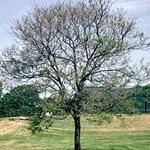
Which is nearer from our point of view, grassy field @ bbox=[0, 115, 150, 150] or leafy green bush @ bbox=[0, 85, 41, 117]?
leafy green bush @ bbox=[0, 85, 41, 117]

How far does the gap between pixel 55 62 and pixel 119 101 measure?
378 cm

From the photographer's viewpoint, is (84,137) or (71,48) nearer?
(71,48)

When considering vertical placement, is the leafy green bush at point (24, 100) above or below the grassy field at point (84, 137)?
above

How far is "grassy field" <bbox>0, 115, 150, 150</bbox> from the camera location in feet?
105

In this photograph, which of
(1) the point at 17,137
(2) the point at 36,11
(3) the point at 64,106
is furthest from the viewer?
(1) the point at 17,137

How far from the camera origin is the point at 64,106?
23438 millimetres

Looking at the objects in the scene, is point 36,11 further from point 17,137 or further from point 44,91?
point 17,137

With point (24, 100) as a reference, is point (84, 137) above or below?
below

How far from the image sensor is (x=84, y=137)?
39.1 meters

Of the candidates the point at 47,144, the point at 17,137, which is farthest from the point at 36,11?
the point at 17,137

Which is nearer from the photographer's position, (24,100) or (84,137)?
(24,100)

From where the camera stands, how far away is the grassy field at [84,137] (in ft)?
105

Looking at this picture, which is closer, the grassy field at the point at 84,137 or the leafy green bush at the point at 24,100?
the leafy green bush at the point at 24,100

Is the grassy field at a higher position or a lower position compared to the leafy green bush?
lower
